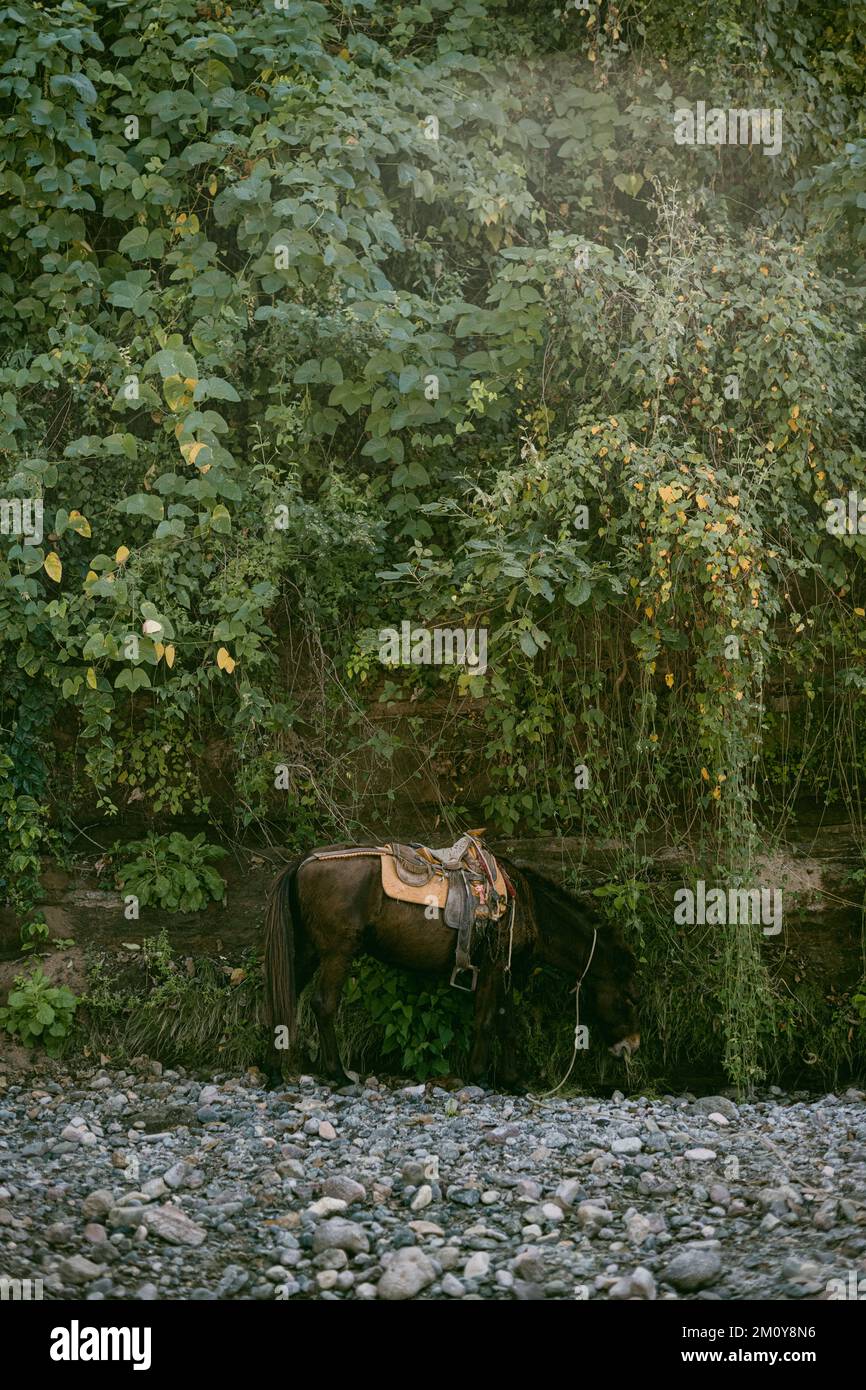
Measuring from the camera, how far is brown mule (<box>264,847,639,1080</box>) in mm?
5801

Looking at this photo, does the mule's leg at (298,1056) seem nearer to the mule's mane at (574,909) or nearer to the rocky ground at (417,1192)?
the rocky ground at (417,1192)

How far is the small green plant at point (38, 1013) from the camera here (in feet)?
20.6

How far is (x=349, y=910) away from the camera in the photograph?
5.79m

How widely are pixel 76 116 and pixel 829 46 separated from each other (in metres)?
4.42

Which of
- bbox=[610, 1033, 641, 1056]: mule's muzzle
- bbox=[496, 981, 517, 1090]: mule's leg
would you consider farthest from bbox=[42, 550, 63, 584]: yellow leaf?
bbox=[610, 1033, 641, 1056]: mule's muzzle

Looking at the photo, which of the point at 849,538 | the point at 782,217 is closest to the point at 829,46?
the point at 782,217

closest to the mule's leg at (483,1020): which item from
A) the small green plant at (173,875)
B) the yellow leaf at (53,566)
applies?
the small green plant at (173,875)

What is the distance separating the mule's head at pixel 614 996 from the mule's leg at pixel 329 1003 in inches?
48.9

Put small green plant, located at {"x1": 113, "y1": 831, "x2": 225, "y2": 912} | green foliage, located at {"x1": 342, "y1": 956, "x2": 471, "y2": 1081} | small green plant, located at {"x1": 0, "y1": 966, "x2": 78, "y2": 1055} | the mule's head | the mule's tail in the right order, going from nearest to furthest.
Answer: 1. the mule's tail
2. the mule's head
3. green foliage, located at {"x1": 342, "y1": 956, "x2": 471, "y2": 1081}
4. small green plant, located at {"x1": 0, "y1": 966, "x2": 78, "y2": 1055}
5. small green plant, located at {"x1": 113, "y1": 831, "x2": 225, "y2": 912}

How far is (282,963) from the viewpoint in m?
5.79

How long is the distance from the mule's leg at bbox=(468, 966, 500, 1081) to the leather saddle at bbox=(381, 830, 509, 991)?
65 millimetres

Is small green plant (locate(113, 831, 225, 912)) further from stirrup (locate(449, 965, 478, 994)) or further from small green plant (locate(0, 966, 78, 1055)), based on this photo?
stirrup (locate(449, 965, 478, 994))

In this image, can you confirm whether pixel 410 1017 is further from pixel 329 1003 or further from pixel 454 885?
pixel 454 885

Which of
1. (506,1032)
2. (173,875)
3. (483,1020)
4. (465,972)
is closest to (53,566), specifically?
(173,875)
